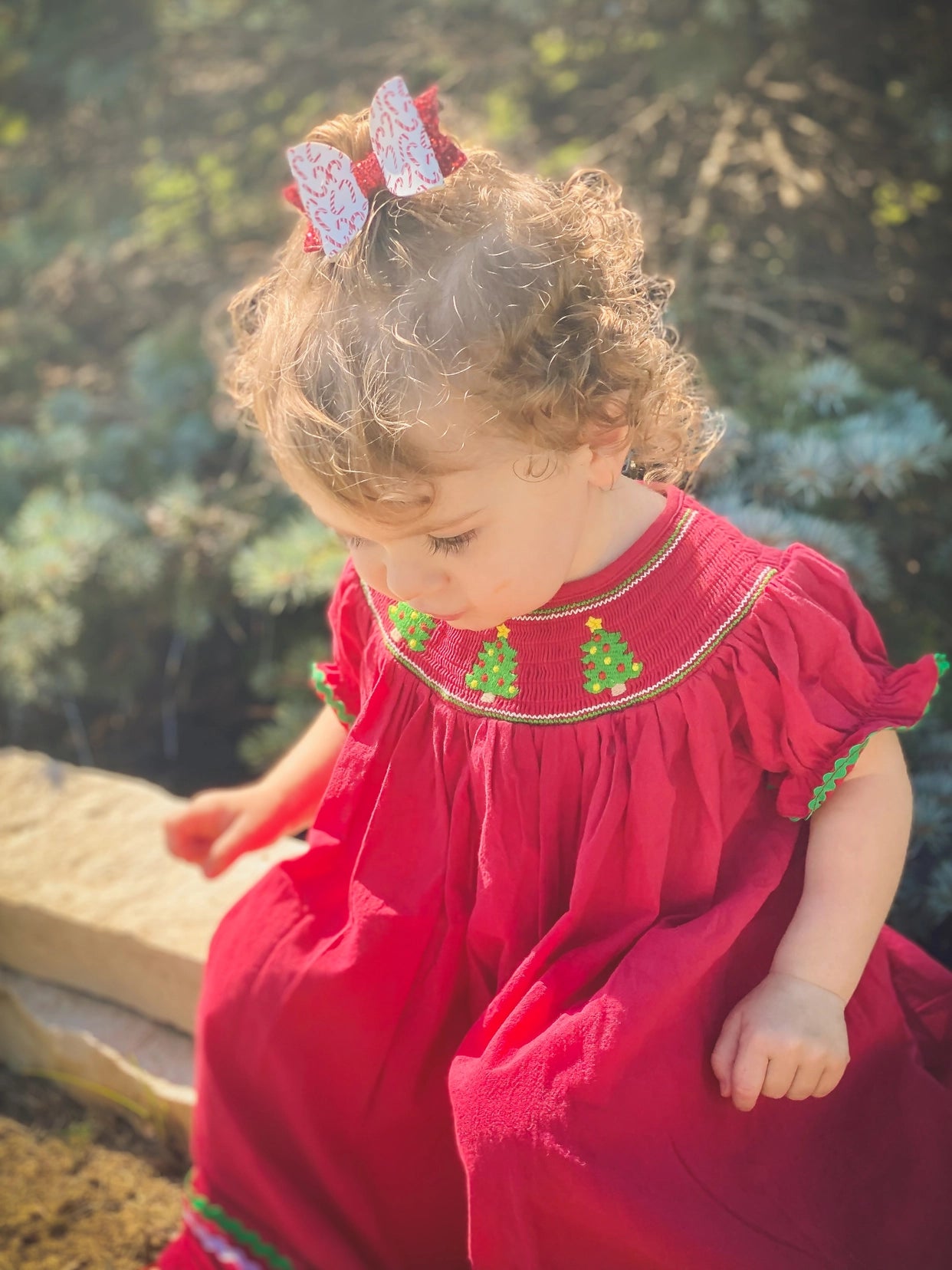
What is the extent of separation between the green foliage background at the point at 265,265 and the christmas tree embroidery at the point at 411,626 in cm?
45

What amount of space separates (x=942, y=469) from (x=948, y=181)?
0.73m

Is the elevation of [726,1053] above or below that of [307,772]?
below

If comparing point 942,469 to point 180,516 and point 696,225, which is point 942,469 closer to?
point 696,225

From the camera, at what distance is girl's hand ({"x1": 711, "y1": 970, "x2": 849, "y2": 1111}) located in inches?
32.8

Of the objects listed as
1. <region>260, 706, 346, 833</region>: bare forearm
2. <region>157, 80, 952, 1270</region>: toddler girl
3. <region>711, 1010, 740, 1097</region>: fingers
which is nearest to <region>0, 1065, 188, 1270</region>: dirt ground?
<region>157, 80, 952, 1270</region>: toddler girl

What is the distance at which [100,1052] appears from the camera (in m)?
1.38

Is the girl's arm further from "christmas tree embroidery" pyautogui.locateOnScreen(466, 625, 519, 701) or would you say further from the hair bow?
the hair bow

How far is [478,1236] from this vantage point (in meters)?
0.86

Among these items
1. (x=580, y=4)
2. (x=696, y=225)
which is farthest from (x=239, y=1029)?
(x=580, y=4)

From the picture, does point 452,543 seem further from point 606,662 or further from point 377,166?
point 377,166

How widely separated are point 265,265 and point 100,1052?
1566mm

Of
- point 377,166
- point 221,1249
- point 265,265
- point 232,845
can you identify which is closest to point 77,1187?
point 221,1249

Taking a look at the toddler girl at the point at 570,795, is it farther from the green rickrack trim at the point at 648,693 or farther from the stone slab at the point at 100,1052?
the stone slab at the point at 100,1052

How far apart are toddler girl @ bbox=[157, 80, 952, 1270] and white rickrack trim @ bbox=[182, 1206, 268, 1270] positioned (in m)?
0.13
